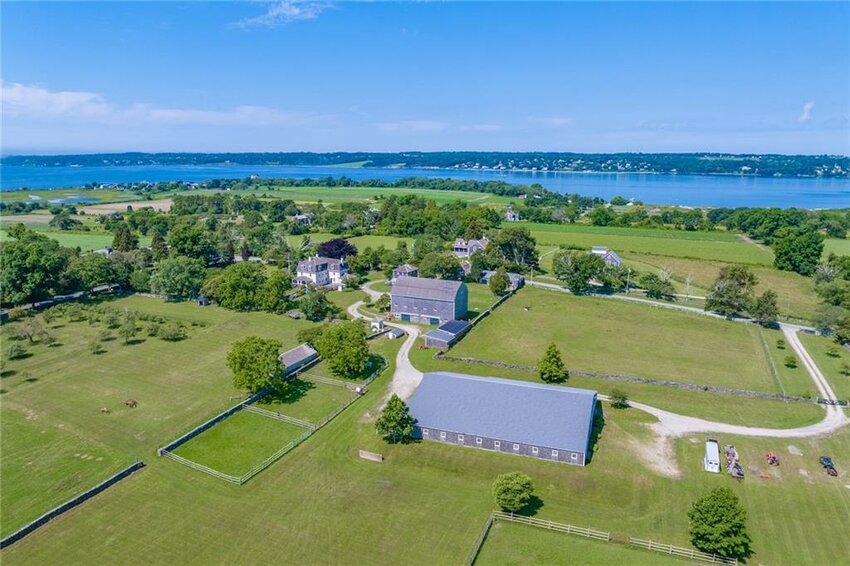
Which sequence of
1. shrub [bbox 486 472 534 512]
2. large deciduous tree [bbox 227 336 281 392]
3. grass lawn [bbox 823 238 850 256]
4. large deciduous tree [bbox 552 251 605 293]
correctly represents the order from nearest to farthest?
shrub [bbox 486 472 534 512] < large deciduous tree [bbox 227 336 281 392] < large deciduous tree [bbox 552 251 605 293] < grass lawn [bbox 823 238 850 256]

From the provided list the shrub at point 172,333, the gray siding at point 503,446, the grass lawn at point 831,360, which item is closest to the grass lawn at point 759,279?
the grass lawn at point 831,360

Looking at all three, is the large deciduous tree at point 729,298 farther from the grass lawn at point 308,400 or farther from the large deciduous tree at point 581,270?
the grass lawn at point 308,400

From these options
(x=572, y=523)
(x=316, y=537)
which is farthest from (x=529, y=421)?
(x=316, y=537)

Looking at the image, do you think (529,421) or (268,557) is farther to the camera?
(529,421)

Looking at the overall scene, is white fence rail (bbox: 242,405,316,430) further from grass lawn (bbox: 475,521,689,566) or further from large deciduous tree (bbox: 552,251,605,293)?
large deciduous tree (bbox: 552,251,605,293)

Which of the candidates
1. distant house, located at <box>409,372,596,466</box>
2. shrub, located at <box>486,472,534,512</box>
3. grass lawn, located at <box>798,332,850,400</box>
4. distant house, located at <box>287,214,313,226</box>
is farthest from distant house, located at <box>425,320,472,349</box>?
distant house, located at <box>287,214,313,226</box>

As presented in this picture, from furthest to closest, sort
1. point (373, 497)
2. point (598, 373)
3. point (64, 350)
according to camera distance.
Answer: point (64, 350) < point (598, 373) < point (373, 497)

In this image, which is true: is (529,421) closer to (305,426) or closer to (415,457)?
(415,457)
